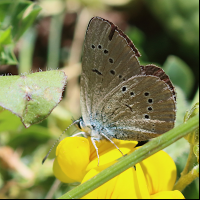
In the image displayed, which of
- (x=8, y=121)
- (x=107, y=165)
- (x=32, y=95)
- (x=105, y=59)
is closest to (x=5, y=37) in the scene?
(x=8, y=121)

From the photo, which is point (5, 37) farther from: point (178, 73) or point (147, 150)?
point (178, 73)

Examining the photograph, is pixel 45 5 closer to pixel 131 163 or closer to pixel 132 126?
pixel 132 126

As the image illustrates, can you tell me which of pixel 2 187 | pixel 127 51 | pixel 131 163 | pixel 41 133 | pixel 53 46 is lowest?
pixel 2 187

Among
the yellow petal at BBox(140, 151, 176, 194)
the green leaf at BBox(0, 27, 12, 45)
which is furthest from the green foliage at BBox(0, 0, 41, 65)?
the yellow petal at BBox(140, 151, 176, 194)

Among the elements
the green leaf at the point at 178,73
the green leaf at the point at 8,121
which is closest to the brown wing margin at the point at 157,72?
the green leaf at the point at 8,121

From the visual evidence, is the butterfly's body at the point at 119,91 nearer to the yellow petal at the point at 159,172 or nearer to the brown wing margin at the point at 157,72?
the brown wing margin at the point at 157,72

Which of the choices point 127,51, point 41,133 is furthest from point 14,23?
point 127,51

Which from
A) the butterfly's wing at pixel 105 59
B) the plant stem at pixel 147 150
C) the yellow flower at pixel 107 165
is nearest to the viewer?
the plant stem at pixel 147 150
